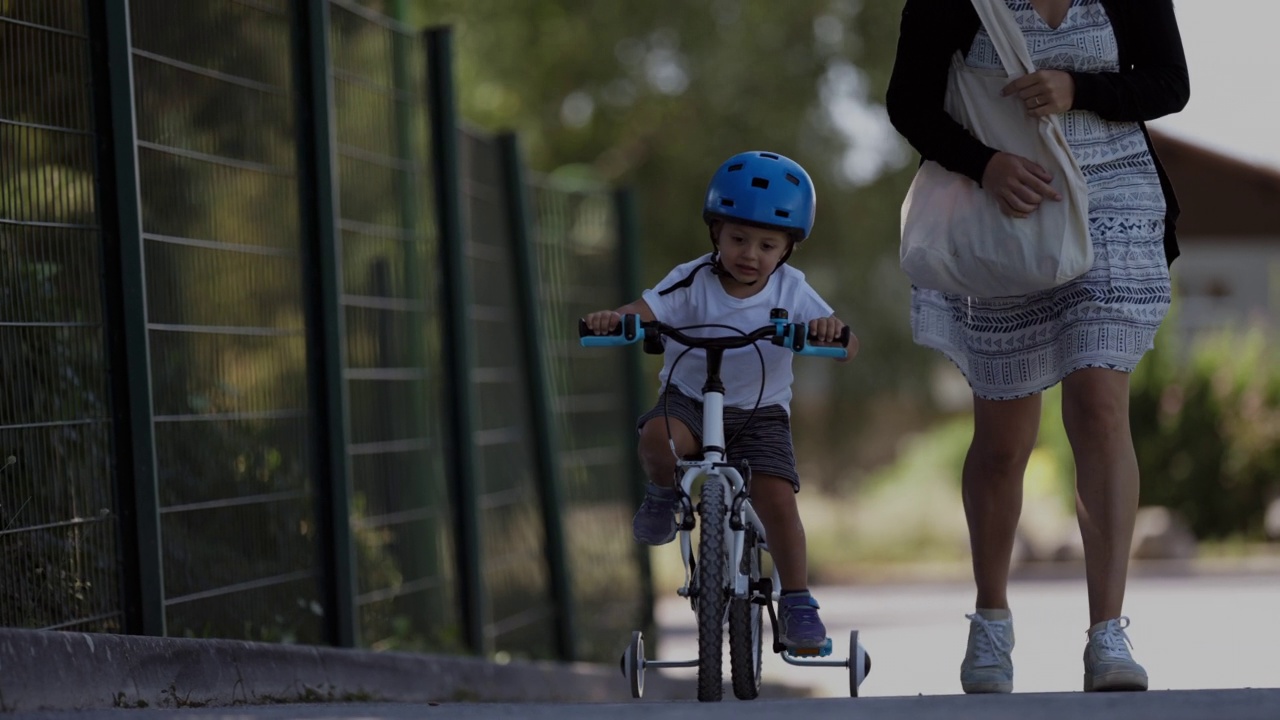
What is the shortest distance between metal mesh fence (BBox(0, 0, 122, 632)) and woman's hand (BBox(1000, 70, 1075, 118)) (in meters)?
2.63

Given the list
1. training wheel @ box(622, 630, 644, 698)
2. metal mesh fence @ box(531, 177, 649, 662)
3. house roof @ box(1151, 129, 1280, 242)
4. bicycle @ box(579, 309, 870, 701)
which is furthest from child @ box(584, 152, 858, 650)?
house roof @ box(1151, 129, 1280, 242)

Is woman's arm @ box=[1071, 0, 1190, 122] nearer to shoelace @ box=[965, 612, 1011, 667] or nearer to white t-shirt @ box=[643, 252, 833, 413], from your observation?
white t-shirt @ box=[643, 252, 833, 413]

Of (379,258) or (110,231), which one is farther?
(379,258)

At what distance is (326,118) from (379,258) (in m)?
1.03

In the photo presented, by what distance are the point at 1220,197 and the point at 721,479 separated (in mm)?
42201

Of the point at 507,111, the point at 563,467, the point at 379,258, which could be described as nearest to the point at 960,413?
the point at 507,111

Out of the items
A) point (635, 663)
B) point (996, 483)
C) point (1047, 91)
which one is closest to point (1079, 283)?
point (1047, 91)

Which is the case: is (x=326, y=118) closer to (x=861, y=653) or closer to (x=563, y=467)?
(x=861, y=653)

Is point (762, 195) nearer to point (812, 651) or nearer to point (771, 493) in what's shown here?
point (771, 493)

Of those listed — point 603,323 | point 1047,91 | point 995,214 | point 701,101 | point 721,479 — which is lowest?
point 721,479

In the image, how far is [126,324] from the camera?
5.86 metres

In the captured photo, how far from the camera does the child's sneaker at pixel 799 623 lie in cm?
552

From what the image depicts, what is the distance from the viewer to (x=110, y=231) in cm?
587

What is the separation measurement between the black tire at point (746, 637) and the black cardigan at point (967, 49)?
3.84ft
